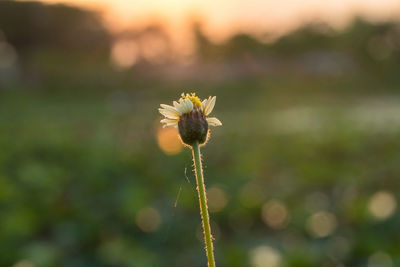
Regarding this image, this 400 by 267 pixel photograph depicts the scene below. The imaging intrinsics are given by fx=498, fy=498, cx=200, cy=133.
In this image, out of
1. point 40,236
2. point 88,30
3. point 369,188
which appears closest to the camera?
point 40,236

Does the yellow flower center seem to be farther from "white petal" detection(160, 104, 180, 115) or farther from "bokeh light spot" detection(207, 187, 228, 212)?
"bokeh light spot" detection(207, 187, 228, 212)

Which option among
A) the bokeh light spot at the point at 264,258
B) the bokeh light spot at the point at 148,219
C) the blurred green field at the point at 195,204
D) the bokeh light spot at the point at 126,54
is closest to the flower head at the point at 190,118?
the blurred green field at the point at 195,204

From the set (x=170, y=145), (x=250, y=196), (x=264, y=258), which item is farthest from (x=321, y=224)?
(x=170, y=145)

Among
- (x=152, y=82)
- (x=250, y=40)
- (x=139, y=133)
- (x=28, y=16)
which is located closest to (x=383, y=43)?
(x=250, y=40)

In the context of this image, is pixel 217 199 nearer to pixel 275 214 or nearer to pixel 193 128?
pixel 275 214

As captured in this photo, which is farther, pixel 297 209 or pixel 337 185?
pixel 337 185

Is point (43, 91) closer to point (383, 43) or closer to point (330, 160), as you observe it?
point (330, 160)

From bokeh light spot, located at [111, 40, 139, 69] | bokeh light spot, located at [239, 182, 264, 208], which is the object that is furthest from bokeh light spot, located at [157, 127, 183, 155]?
bokeh light spot, located at [111, 40, 139, 69]
